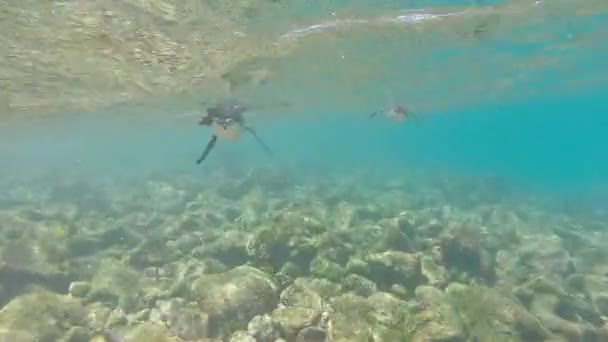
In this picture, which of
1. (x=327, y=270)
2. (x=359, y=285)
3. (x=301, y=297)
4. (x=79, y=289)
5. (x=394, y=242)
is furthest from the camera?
(x=394, y=242)

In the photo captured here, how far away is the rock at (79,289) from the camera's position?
9609 mm

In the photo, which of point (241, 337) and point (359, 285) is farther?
point (359, 285)

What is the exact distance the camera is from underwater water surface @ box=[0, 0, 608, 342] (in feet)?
25.6

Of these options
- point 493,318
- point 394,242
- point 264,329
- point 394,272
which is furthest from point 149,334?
point 394,242

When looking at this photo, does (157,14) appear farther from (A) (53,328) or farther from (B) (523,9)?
(B) (523,9)

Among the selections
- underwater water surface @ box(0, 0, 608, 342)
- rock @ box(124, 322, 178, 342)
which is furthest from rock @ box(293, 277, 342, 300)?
rock @ box(124, 322, 178, 342)

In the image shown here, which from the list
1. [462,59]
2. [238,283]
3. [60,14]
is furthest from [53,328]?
[462,59]

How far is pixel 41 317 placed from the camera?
7.80m

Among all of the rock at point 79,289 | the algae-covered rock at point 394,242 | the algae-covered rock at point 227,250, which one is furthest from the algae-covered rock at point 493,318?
the rock at point 79,289

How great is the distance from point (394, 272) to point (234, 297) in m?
3.55

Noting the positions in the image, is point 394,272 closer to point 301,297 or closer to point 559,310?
point 301,297

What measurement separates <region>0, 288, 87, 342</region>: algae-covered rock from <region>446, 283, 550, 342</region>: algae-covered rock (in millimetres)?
6669

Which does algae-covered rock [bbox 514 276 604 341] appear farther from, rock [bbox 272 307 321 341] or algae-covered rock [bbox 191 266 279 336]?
algae-covered rock [bbox 191 266 279 336]

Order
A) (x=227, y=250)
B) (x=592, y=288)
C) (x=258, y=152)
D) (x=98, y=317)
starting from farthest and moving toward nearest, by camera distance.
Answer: (x=258, y=152) < (x=227, y=250) < (x=592, y=288) < (x=98, y=317)
